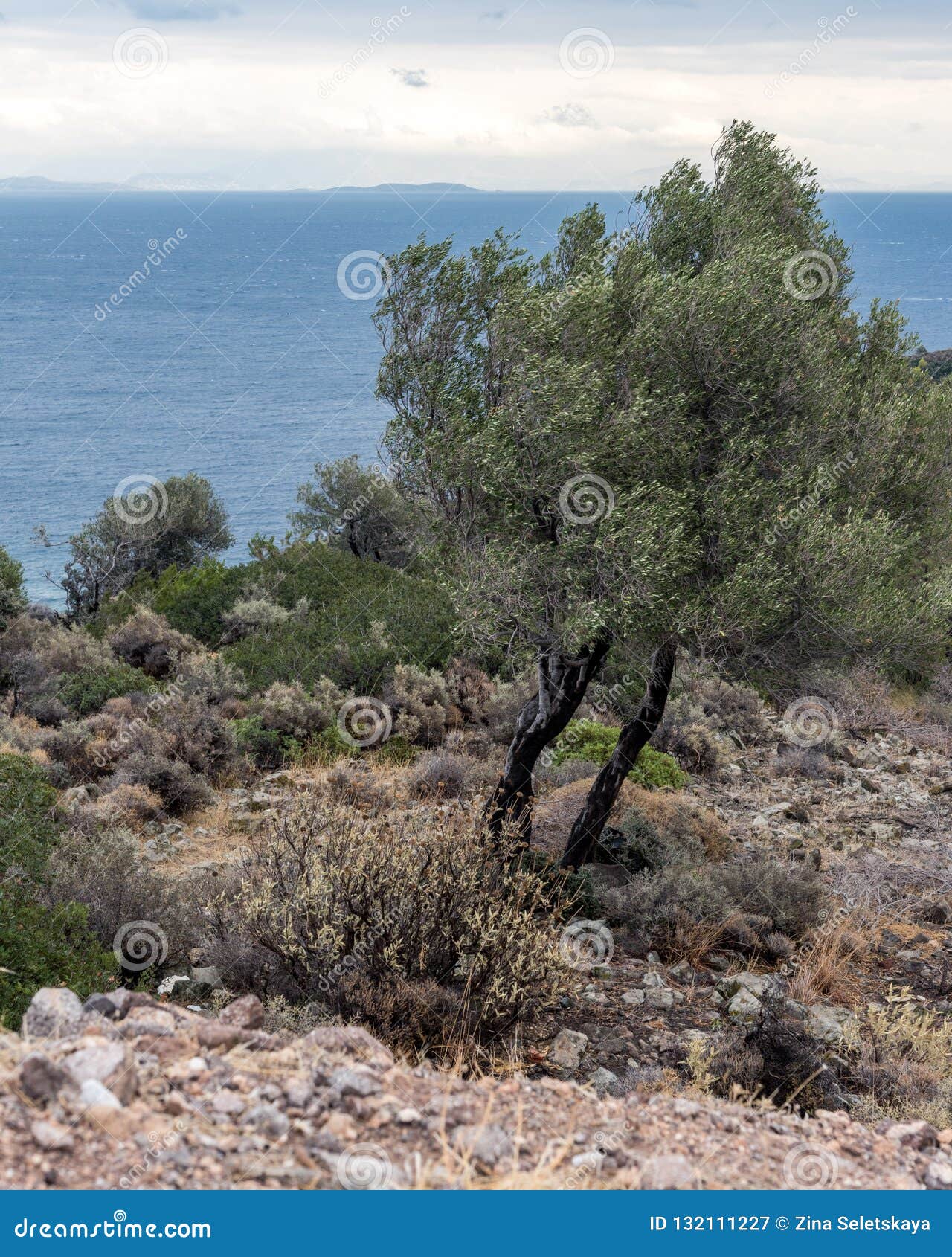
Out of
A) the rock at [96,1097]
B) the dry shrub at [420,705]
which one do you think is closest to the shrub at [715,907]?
the dry shrub at [420,705]

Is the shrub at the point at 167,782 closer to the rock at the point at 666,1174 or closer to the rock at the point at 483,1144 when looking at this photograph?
the rock at the point at 483,1144

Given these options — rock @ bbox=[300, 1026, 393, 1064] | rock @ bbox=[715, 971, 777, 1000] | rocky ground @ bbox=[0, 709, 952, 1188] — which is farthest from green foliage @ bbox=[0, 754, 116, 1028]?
rock @ bbox=[715, 971, 777, 1000]

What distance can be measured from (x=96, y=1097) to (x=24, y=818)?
4.12 metres

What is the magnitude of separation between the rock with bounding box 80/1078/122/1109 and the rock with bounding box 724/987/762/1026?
15.1 feet

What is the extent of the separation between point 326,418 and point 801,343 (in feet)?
228

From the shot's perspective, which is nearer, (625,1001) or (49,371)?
(625,1001)

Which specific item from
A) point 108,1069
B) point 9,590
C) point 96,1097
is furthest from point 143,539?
point 96,1097

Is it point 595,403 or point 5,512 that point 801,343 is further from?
point 5,512

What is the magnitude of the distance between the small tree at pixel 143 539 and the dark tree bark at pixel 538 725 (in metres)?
17.7

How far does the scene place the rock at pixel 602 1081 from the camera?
576cm

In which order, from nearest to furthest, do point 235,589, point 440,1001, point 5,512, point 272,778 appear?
point 440,1001 < point 272,778 < point 235,589 < point 5,512

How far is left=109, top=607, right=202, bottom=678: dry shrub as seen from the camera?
59.0 ft

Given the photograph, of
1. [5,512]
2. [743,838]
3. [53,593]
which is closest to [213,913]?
[743,838]

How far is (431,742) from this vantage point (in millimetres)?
Answer: 14633
